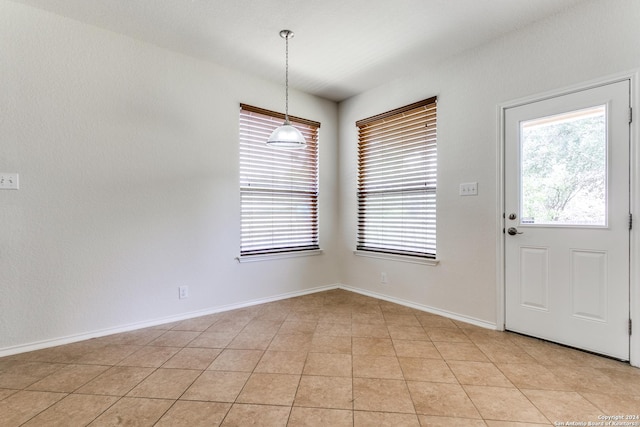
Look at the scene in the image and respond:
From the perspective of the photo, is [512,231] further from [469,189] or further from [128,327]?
[128,327]

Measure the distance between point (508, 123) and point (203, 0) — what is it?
2791mm

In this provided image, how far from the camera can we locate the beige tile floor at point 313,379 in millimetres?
1705

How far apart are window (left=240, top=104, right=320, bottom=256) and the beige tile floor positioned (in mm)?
1220

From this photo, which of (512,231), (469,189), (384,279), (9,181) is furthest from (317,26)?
(384,279)

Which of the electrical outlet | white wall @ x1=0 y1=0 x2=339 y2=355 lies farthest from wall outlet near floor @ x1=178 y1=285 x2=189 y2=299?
the electrical outlet

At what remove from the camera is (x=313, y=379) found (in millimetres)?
2072

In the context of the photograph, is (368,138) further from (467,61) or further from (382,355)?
(382,355)

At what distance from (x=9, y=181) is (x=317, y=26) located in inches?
110

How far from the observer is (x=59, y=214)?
8.67 feet

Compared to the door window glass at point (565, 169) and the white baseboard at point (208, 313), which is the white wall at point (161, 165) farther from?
the door window glass at point (565, 169)

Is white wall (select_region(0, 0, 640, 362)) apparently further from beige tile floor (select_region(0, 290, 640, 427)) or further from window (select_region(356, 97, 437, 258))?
beige tile floor (select_region(0, 290, 640, 427))

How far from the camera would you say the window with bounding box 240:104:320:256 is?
12.3 feet

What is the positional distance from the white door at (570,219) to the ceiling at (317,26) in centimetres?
82

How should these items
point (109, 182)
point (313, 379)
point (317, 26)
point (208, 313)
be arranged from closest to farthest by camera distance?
point (313, 379) → point (317, 26) → point (109, 182) → point (208, 313)
